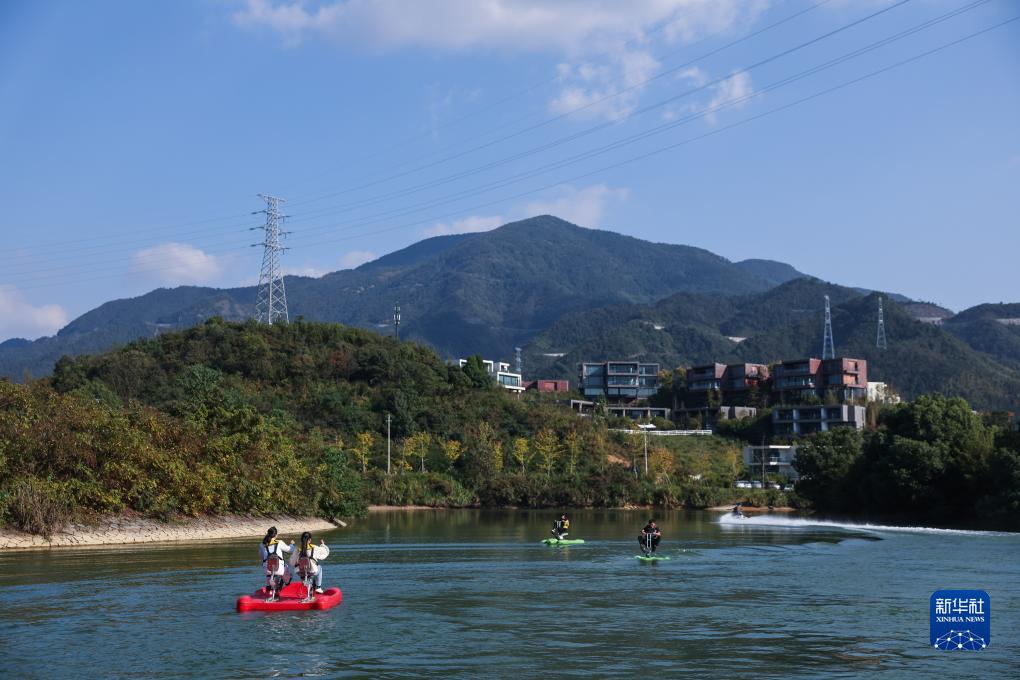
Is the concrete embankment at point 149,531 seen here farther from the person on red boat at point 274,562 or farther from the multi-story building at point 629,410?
the multi-story building at point 629,410

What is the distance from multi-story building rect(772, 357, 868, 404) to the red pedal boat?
145 m

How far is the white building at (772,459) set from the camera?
138 metres

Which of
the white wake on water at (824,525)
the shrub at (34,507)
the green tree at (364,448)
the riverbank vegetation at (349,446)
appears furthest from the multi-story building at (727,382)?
the shrub at (34,507)

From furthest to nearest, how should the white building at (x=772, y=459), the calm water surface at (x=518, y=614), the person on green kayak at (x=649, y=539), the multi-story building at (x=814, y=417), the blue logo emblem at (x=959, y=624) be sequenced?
the multi-story building at (x=814, y=417) → the white building at (x=772, y=459) → the person on green kayak at (x=649, y=539) → the blue logo emblem at (x=959, y=624) → the calm water surface at (x=518, y=614)

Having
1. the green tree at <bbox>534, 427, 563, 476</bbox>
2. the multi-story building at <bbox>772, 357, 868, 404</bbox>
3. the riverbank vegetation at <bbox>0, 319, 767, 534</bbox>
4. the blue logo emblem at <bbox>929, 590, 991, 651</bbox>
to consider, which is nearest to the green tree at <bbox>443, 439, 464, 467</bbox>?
the riverbank vegetation at <bbox>0, 319, 767, 534</bbox>

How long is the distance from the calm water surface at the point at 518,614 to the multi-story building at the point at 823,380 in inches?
4623

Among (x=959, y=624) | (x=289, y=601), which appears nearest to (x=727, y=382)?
(x=289, y=601)

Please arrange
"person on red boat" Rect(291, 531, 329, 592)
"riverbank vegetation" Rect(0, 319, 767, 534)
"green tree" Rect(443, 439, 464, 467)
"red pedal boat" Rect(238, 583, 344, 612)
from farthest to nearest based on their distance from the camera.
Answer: "green tree" Rect(443, 439, 464, 467)
"riverbank vegetation" Rect(0, 319, 767, 534)
"person on red boat" Rect(291, 531, 329, 592)
"red pedal boat" Rect(238, 583, 344, 612)

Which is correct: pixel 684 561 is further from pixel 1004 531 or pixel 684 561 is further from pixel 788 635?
pixel 1004 531

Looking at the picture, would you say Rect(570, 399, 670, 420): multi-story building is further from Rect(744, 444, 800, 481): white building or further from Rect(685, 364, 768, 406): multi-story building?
Rect(744, 444, 800, 481): white building

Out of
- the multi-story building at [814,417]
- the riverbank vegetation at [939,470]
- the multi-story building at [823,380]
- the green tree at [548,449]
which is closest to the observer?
the riverbank vegetation at [939,470]

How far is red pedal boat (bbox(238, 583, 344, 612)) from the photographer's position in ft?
96.4

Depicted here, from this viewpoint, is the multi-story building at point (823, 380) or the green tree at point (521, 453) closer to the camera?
the green tree at point (521, 453)

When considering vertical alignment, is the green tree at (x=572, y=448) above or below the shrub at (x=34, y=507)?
above
